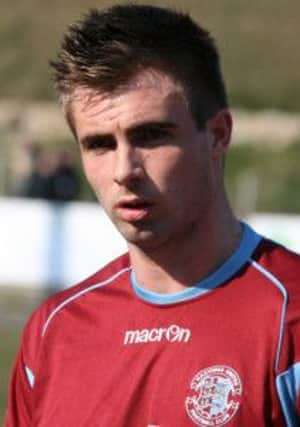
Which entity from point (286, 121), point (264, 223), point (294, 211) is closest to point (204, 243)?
point (264, 223)

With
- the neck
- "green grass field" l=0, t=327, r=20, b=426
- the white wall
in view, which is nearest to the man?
the neck

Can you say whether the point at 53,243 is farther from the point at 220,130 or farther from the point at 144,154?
the point at 144,154

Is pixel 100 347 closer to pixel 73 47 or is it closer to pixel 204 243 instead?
pixel 204 243

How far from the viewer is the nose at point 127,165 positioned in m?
3.94

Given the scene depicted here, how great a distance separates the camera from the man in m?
3.95

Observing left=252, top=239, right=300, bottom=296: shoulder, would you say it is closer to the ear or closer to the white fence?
the ear

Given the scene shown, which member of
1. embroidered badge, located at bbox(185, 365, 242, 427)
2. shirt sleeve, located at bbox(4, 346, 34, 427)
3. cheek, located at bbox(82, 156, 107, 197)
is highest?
cheek, located at bbox(82, 156, 107, 197)

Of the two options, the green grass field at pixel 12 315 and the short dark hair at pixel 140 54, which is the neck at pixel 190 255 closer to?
the short dark hair at pixel 140 54

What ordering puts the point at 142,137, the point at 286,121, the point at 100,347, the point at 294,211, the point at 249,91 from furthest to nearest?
the point at 249,91
the point at 286,121
the point at 294,211
the point at 100,347
the point at 142,137

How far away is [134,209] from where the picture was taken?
3.97 metres

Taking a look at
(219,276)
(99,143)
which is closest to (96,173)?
(99,143)

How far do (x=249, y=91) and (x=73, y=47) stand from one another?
3758cm

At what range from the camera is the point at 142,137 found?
13.0 feet

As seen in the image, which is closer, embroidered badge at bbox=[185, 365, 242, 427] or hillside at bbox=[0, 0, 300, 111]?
embroidered badge at bbox=[185, 365, 242, 427]
